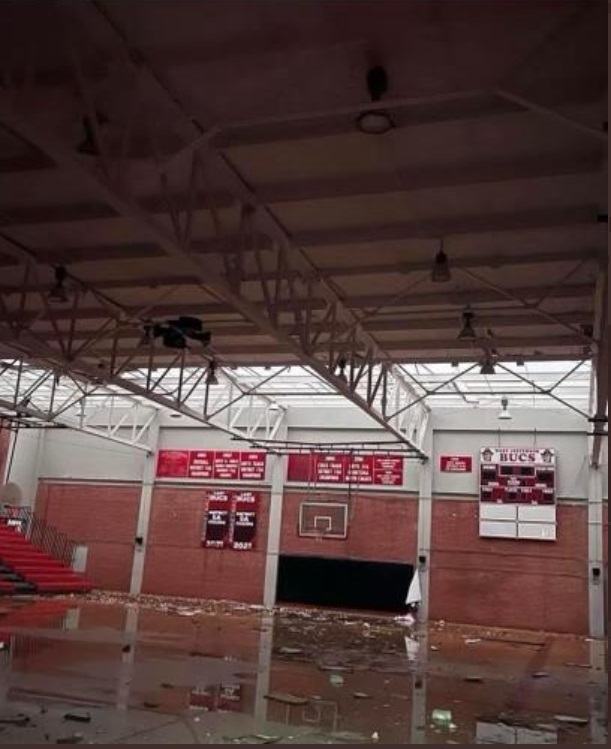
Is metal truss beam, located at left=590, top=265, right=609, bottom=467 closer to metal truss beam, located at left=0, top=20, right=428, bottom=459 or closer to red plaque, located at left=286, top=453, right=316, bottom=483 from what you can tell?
metal truss beam, located at left=0, top=20, right=428, bottom=459

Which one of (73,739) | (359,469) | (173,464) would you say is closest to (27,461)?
(173,464)

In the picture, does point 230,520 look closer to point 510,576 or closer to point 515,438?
point 510,576

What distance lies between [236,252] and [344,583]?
16364mm

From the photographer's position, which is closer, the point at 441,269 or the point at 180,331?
the point at 441,269

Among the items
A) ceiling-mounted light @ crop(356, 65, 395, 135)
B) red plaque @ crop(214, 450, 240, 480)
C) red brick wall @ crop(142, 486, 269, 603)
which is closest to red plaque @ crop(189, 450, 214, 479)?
red plaque @ crop(214, 450, 240, 480)

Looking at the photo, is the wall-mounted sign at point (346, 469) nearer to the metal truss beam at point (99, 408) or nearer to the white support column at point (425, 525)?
the white support column at point (425, 525)

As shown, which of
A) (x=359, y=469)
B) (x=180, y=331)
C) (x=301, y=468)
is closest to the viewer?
(x=180, y=331)

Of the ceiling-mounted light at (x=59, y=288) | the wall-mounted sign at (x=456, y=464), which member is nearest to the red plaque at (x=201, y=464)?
the wall-mounted sign at (x=456, y=464)

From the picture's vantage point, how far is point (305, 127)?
7.48 meters

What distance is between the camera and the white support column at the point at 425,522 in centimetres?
2262

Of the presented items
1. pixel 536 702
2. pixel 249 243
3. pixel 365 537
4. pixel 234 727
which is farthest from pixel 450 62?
pixel 365 537

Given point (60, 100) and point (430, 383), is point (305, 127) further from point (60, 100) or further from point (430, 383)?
point (430, 383)

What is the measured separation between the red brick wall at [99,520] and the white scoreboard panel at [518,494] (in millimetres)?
12139

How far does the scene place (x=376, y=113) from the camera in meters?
6.90
